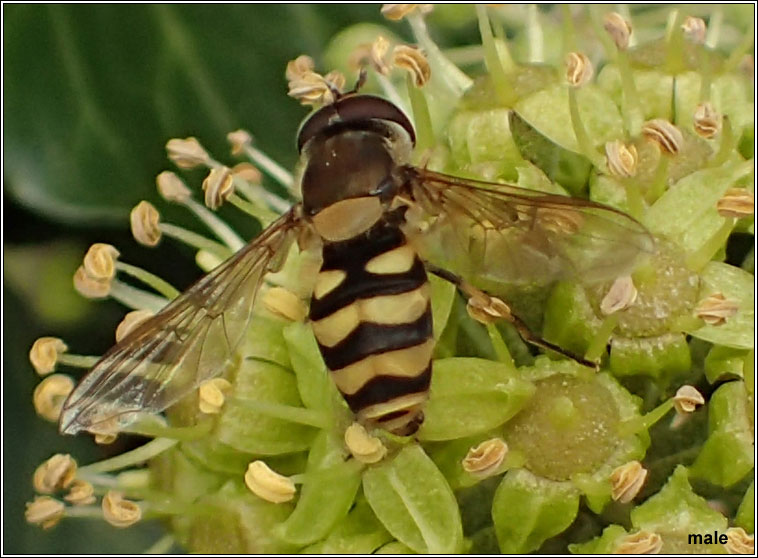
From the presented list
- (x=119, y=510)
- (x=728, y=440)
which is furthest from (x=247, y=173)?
(x=728, y=440)

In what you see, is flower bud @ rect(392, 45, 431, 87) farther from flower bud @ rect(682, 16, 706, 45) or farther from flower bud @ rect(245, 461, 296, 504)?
flower bud @ rect(245, 461, 296, 504)

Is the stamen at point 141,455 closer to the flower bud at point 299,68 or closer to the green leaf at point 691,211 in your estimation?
the flower bud at point 299,68

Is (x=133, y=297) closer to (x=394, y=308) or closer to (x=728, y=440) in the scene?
(x=394, y=308)

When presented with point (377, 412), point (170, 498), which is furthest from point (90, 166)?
point (377, 412)

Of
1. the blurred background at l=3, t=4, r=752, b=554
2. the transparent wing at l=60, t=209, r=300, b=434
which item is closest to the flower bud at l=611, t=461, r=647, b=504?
the transparent wing at l=60, t=209, r=300, b=434

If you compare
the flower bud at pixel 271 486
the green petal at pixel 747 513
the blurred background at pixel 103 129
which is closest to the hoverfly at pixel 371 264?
the flower bud at pixel 271 486

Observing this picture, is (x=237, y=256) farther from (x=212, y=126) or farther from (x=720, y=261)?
(x=212, y=126)
